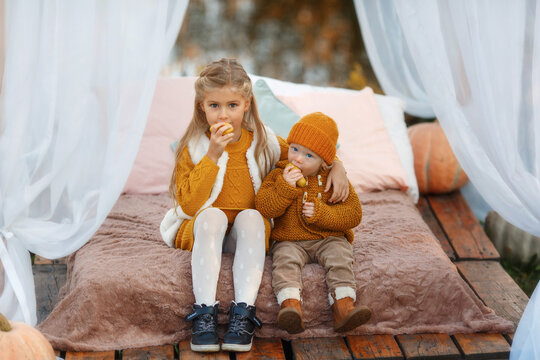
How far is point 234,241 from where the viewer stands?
268cm

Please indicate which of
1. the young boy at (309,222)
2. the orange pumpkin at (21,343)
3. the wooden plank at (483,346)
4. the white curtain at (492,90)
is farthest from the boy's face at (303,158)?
the orange pumpkin at (21,343)

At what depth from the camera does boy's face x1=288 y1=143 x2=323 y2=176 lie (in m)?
2.57

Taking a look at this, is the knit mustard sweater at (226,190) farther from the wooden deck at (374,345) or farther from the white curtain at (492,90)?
the white curtain at (492,90)

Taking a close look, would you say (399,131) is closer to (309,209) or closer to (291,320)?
(309,209)

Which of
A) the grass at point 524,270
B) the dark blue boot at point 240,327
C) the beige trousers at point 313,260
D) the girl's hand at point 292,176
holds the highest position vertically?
the girl's hand at point 292,176

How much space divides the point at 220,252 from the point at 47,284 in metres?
0.93

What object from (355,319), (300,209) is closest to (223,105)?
(300,209)

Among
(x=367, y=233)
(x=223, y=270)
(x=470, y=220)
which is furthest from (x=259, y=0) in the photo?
(x=223, y=270)

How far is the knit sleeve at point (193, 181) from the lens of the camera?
248cm

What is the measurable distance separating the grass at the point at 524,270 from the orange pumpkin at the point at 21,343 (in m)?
2.28

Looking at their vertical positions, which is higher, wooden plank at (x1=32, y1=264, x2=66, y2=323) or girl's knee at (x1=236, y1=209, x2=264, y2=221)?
girl's knee at (x1=236, y1=209, x2=264, y2=221)

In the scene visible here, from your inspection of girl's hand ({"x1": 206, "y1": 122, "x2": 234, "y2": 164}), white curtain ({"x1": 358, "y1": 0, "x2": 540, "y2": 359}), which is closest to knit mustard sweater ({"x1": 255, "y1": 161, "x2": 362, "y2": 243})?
girl's hand ({"x1": 206, "y1": 122, "x2": 234, "y2": 164})

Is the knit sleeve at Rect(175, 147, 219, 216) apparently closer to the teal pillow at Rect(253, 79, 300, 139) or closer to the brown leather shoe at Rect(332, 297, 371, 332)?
the brown leather shoe at Rect(332, 297, 371, 332)

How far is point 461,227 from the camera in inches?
143
